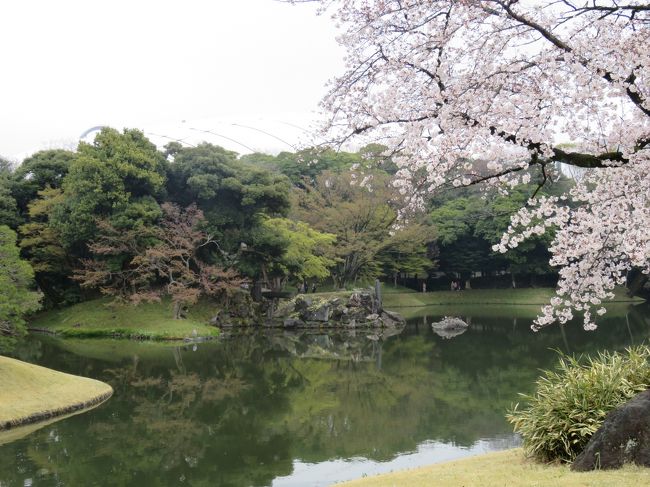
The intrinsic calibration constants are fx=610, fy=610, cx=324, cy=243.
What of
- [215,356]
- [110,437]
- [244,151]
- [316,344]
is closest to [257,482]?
[110,437]

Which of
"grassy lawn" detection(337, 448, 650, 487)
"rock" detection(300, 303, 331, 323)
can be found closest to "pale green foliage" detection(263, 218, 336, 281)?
"rock" detection(300, 303, 331, 323)

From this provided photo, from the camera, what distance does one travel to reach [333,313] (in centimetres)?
3147

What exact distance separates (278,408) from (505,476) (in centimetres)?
851

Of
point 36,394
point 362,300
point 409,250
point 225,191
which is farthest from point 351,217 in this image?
point 36,394

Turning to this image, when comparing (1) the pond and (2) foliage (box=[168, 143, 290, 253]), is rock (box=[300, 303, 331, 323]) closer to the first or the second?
(1) the pond

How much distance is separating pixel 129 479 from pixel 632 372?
766 cm

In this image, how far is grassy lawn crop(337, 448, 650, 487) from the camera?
231 inches

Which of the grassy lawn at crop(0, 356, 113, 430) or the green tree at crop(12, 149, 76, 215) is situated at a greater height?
the green tree at crop(12, 149, 76, 215)

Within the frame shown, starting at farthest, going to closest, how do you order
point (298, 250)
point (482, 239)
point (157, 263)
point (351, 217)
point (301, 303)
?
1. point (482, 239)
2. point (351, 217)
3. point (298, 250)
4. point (301, 303)
5. point (157, 263)

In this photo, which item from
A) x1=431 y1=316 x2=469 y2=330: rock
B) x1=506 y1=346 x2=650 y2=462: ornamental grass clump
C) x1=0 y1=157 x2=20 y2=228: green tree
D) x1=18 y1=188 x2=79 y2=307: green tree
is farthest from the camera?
x1=0 y1=157 x2=20 y2=228: green tree

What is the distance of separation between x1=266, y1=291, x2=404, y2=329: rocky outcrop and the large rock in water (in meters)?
24.8

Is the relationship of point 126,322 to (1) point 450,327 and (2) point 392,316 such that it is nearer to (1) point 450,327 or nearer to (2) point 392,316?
(2) point 392,316

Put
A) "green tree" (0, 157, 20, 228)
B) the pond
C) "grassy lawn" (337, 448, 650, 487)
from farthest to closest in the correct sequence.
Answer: "green tree" (0, 157, 20, 228) < the pond < "grassy lawn" (337, 448, 650, 487)

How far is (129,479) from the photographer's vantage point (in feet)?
31.9
